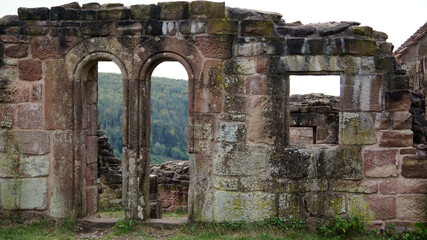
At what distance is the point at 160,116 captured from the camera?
3759 cm

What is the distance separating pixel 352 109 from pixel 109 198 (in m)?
7.10

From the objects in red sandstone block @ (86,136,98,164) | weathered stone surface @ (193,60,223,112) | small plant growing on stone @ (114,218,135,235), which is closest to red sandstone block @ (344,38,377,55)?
weathered stone surface @ (193,60,223,112)

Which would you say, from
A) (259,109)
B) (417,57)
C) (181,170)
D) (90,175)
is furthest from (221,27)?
(417,57)

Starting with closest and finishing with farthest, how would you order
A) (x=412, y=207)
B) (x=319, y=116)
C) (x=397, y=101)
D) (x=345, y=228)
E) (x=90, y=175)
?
1. (x=345, y=228)
2. (x=397, y=101)
3. (x=412, y=207)
4. (x=90, y=175)
5. (x=319, y=116)

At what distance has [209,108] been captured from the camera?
623cm

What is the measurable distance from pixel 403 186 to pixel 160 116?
32.2 metres

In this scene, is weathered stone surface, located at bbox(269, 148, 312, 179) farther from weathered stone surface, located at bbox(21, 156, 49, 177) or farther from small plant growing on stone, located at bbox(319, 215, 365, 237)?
weathered stone surface, located at bbox(21, 156, 49, 177)

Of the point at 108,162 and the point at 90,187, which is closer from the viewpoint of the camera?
the point at 90,187

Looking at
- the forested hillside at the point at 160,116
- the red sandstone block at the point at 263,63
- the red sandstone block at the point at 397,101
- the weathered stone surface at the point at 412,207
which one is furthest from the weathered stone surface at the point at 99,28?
the forested hillside at the point at 160,116

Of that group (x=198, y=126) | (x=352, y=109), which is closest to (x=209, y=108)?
(x=198, y=126)

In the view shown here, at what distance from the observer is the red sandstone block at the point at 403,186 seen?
616 centimetres

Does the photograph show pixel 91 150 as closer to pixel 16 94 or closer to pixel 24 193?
pixel 24 193

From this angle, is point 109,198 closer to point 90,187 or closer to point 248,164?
point 90,187

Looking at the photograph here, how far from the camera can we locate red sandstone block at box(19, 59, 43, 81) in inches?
257
